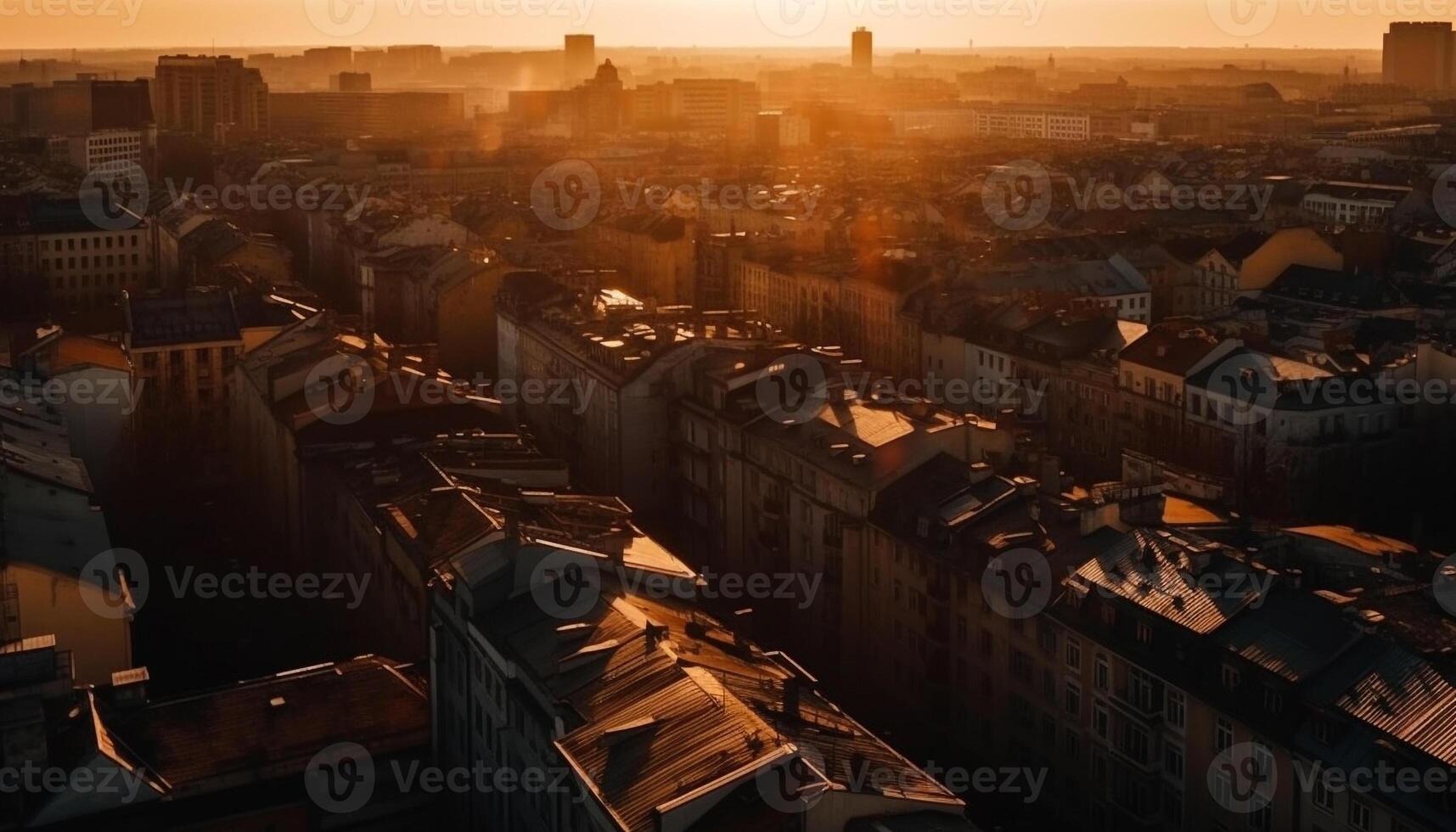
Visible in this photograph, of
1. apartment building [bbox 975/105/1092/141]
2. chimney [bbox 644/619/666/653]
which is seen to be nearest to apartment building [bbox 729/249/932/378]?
chimney [bbox 644/619/666/653]

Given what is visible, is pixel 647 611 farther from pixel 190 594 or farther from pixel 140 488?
pixel 140 488

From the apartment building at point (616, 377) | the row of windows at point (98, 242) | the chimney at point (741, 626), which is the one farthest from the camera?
the row of windows at point (98, 242)

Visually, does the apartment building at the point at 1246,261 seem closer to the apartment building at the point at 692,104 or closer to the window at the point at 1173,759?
the window at the point at 1173,759

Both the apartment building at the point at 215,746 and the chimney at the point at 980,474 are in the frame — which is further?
the chimney at the point at 980,474

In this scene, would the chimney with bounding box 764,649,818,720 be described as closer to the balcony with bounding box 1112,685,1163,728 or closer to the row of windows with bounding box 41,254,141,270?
the balcony with bounding box 1112,685,1163,728

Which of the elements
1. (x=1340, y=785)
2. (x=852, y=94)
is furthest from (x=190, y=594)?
(x=852, y=94)

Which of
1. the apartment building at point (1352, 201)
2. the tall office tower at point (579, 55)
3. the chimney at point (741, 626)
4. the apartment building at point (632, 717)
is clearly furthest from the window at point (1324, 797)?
the tall office tower at point (579, 55)
